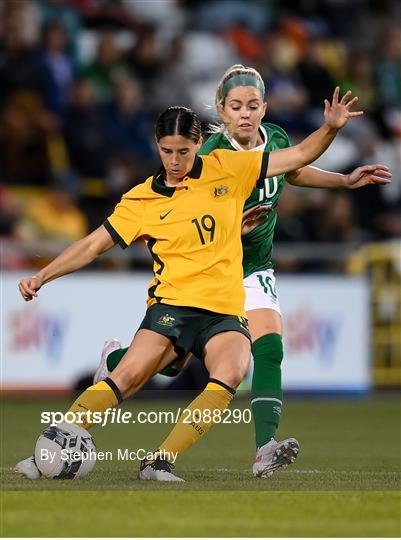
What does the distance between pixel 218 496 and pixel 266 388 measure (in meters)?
1.52

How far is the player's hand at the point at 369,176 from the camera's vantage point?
7.96m

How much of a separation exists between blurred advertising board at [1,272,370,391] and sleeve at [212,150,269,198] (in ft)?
20.8

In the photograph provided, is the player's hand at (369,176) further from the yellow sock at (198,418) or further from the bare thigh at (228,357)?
the yellow sock at (198,418)

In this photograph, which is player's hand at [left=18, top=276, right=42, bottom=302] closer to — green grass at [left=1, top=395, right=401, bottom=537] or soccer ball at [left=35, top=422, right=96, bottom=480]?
soccer ball at [left=35, top=422, right=96, bottom=480]

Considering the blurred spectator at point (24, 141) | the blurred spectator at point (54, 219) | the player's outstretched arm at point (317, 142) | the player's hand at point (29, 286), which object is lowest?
the player's hand at point (29, 286)

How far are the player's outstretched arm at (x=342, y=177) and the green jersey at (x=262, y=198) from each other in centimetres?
16

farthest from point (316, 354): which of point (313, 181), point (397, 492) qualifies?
point (397, 492)

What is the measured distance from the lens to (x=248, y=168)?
7.95 metres

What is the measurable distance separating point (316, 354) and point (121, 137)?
3.52 meters

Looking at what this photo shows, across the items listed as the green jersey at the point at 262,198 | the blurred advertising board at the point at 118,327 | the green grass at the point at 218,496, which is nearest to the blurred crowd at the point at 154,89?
the blurred advertising board at the point at 118,327

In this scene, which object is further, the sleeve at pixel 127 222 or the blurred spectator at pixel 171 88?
the blurred spectator at pixel 171 88

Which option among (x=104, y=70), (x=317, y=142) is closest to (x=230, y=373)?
(x=317, y=142)

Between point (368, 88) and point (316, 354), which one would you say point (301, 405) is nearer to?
point (316, 354)

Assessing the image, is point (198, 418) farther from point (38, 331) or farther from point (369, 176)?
point (38, 331)
